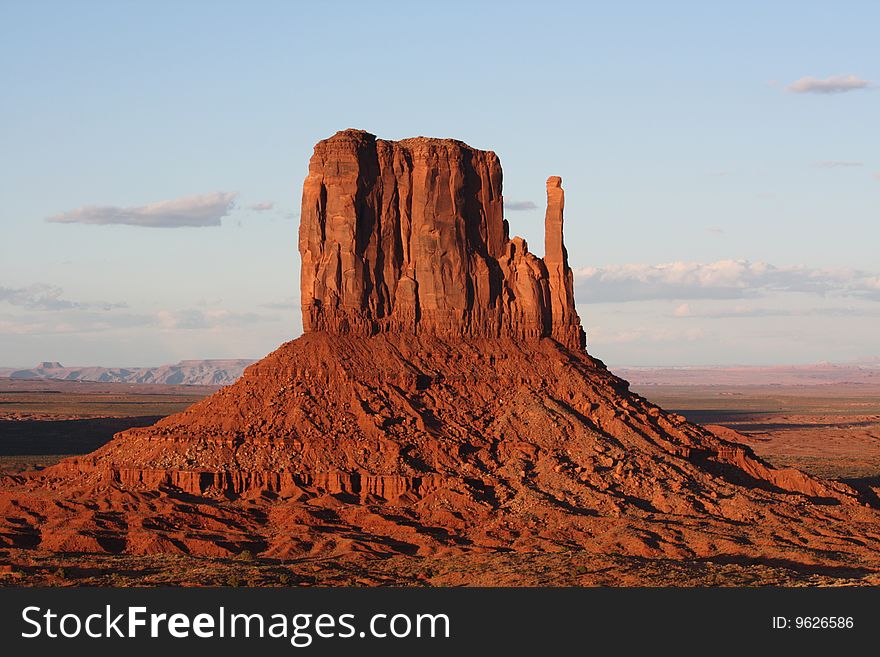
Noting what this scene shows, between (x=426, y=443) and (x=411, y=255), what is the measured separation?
45.0ft

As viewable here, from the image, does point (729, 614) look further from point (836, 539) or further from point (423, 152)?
point (423, 152)

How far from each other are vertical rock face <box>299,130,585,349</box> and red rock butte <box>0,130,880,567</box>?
13cm

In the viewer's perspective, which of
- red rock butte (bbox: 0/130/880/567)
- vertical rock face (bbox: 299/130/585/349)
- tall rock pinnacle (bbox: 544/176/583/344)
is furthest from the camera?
tall rock pinnacle (bbox: 544/176/583/344)

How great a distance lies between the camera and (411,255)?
287ft

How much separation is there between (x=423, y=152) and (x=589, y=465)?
22541 millimetres

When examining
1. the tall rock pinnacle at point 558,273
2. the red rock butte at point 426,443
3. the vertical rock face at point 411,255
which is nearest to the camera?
the red rock butte at point 426,443

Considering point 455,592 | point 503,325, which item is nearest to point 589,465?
point 503,325

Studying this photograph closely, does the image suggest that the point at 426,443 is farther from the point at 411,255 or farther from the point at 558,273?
the point at 558,273

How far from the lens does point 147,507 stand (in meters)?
74.9

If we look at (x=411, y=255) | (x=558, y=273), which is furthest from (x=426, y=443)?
(x=558, y=273)

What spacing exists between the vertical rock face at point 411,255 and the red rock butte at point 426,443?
0.13m

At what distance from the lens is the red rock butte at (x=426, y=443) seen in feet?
232

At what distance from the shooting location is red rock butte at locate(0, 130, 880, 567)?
232 feet

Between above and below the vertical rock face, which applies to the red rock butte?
below
